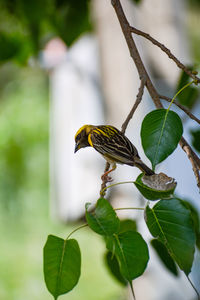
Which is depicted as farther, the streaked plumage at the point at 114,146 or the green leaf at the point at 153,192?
the streaked plumage at the point at 114,146

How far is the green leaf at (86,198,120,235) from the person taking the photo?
2.60ft

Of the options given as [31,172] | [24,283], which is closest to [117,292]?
[24,283]

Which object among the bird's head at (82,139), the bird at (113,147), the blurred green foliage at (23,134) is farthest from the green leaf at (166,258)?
the blurred green foliage at (23,134)

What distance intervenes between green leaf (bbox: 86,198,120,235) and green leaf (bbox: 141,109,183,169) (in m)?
0.10

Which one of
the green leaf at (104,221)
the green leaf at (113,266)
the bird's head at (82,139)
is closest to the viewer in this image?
the green leaf at (104,221)

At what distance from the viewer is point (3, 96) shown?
19.8ft

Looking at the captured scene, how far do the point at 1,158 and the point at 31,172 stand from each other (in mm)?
936

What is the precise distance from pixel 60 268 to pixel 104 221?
0.14 metres

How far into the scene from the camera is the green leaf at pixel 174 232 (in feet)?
2.70

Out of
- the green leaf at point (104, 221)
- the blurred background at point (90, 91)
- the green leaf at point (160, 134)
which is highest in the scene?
the green leaf at point (160, 134)

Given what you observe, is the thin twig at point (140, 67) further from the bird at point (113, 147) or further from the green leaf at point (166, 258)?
the green leaf at point (166, 258)

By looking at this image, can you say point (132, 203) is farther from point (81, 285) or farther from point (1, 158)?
point (1, 158)

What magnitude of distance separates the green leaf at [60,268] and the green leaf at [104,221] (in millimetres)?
105

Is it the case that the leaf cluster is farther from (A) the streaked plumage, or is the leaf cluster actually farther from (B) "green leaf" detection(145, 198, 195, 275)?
(A) the streaked plumage
